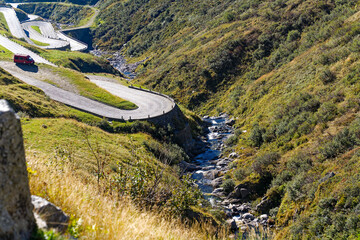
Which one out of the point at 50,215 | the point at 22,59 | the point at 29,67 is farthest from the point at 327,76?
the point at 22,59

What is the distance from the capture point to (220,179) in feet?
127

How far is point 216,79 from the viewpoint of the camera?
79.3 m

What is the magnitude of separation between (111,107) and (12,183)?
45.6 meters

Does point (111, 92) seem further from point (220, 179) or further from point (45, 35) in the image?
point (45, 35)

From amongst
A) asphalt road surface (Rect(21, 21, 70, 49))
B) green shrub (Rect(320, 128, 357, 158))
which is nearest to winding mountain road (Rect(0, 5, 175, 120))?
green shrub (Rect(320, 128, 357, 158))

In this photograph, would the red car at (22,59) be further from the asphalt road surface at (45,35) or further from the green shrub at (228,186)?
the asphalt road surface at (45,35)

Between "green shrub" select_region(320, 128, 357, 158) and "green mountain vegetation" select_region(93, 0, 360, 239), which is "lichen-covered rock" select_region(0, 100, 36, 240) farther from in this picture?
"green shrub" select_region(320, 128, 357, 158)

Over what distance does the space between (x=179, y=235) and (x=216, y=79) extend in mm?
72092

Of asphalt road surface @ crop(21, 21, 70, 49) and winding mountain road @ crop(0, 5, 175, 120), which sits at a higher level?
asphalt road surface @ crop(21, 21, 70, 49)

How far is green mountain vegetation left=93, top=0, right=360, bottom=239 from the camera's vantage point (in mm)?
24438

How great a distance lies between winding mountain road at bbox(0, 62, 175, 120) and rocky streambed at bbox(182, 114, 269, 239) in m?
9.10

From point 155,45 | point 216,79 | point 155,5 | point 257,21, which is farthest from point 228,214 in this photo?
point 155,5

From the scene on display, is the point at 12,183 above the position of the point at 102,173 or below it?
above

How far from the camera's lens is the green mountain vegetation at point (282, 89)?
24.4 metres
